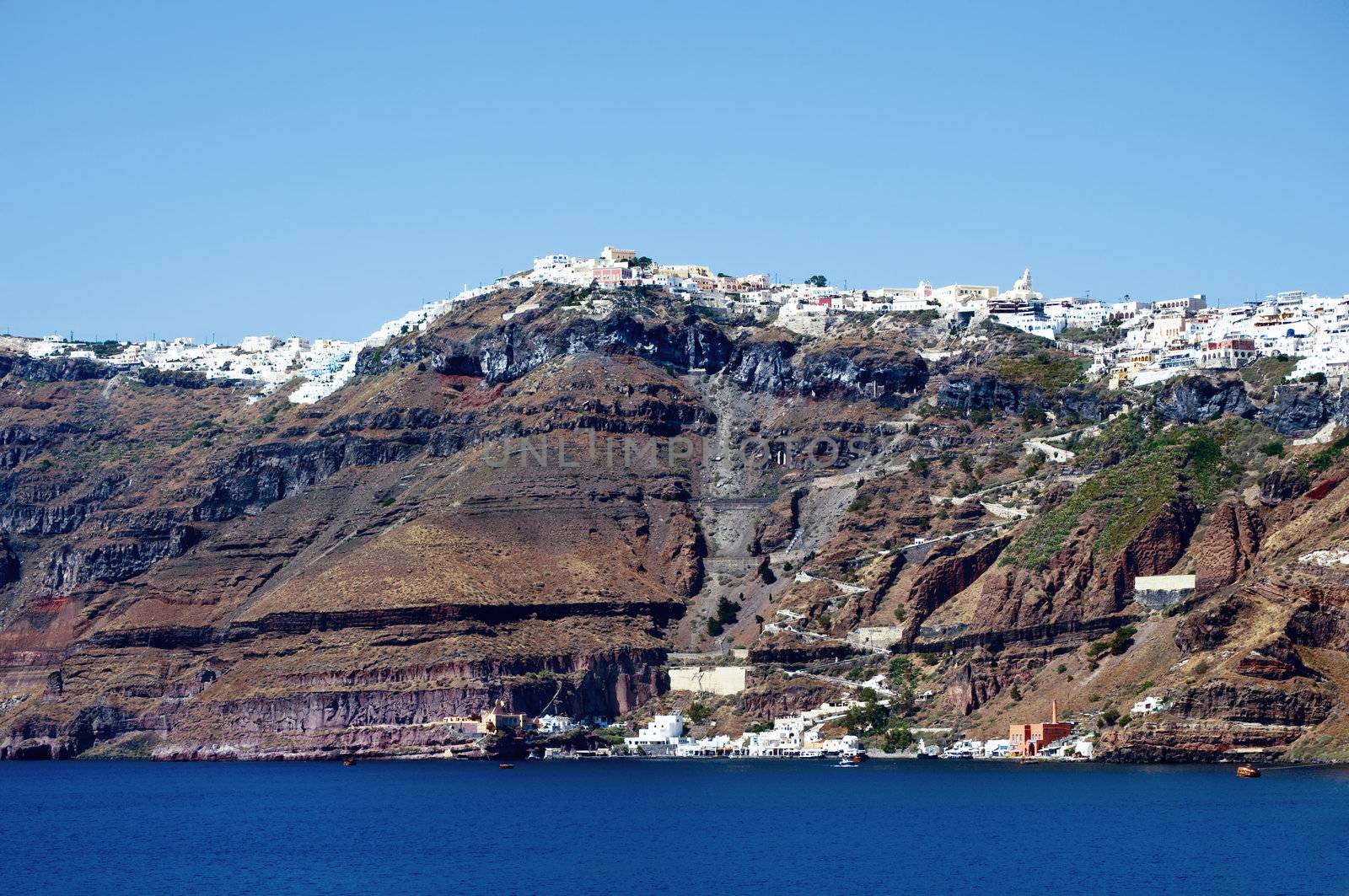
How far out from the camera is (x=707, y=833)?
4815 inches

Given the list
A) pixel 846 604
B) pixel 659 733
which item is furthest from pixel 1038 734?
pixel 659 733

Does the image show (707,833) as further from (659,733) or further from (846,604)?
(846,604)

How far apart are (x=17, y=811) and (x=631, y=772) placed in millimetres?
36502

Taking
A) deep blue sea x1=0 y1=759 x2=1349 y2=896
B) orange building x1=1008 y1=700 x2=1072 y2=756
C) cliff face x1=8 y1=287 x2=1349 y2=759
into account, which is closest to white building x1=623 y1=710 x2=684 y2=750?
cliff face x1=8 y1=287 x2=1349 y2=759

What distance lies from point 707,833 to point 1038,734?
33.8 m

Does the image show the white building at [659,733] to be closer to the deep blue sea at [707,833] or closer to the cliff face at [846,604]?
the cliff face at [846,604]

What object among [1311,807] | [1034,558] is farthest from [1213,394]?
[1311,807]

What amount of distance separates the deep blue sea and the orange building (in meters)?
2.75

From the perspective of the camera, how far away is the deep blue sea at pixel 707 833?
10544 centimetres

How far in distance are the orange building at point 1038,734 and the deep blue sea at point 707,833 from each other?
275 centimetres

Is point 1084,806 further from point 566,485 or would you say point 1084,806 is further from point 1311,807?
point 566,485

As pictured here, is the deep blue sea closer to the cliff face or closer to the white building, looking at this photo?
the cliff face

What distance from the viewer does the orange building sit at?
150m

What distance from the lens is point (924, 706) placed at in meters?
164
